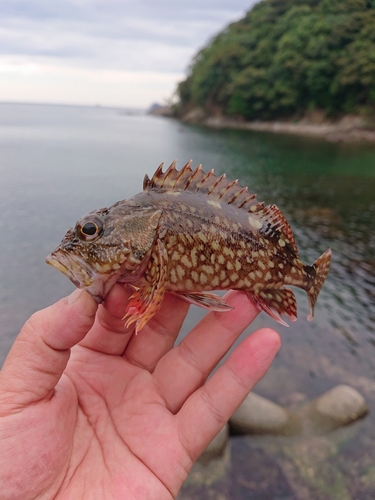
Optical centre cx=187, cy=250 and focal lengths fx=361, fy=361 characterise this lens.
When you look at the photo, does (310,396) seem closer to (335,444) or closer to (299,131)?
(335,444)

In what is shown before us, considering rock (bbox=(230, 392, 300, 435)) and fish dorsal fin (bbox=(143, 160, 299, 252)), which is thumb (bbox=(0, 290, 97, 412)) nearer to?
fish dorsal fin (bbox=(143, 160, 299, 252))

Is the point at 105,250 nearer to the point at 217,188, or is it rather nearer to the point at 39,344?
the point at 39,344

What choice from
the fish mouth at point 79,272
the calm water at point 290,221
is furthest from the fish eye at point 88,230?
the calm water at point 290,221

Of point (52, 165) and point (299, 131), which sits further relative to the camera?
point (299, 131)

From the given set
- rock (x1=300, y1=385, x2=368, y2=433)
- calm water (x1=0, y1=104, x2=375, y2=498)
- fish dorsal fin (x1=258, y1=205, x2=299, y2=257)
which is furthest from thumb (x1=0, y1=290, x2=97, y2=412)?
rock (x1=300, y1=385, x2=368, y2=433)

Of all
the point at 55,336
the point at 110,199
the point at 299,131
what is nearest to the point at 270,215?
the point at 55,336

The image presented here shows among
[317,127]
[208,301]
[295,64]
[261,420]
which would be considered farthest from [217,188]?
[295,64]
